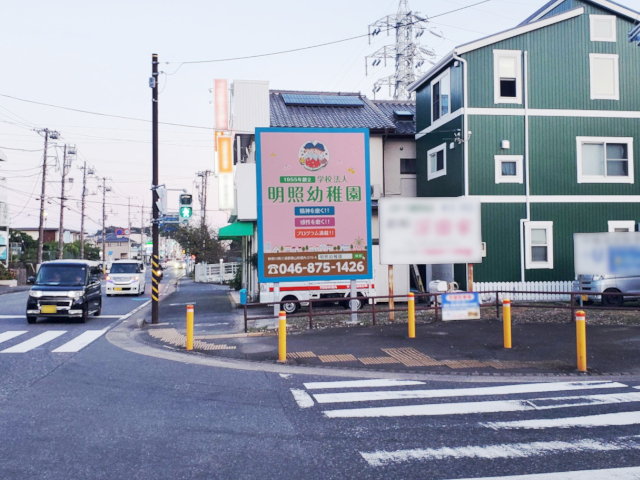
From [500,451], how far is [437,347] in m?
6.41

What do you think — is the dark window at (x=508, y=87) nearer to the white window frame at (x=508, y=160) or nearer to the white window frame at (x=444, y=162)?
the white window frame at (x=508, y=160)

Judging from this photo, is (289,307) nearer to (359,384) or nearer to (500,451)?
(359,384)

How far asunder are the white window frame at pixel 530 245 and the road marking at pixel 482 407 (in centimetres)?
1213

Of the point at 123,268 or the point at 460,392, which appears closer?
the point at 460,392

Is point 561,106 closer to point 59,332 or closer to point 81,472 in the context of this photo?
point 59,332

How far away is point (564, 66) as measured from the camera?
20.2 meters

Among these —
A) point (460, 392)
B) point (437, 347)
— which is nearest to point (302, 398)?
point (460, 392)

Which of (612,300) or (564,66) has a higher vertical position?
(564,66)

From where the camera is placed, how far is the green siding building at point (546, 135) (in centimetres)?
1958

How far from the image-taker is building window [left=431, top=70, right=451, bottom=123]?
20.9 meters

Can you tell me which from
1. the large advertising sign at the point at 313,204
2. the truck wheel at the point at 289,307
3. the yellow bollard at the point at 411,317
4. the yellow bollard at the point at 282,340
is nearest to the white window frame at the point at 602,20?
the large advertising sign at the point at 313,204

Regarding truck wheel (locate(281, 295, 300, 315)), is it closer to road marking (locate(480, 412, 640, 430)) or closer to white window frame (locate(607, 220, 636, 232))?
white window frame (locate(607, 220, 636, 232))

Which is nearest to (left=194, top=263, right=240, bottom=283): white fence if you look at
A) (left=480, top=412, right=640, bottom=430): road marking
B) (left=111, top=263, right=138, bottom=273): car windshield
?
(left=111, top=263, right=138, bottom=273): car windshield

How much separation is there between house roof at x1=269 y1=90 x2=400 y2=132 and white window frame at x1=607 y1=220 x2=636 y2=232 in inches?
Result: 362
